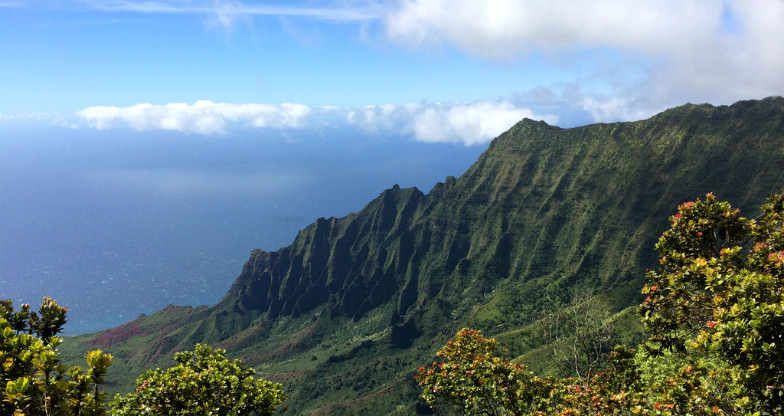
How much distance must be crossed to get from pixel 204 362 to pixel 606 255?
188m

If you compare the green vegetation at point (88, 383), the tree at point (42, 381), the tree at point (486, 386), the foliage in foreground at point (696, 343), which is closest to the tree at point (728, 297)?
the foliage in foreground at point (696, 343)

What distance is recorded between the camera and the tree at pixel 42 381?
11695mm

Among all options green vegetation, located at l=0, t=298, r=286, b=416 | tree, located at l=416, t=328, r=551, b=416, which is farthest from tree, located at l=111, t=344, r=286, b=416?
tree, located at l=416, t=328, r=551, b=416

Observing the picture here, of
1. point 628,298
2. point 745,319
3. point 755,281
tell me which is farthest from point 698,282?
point 628,298

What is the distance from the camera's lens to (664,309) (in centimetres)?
1930

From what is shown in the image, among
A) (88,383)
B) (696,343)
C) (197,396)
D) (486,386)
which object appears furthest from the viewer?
(486,386)

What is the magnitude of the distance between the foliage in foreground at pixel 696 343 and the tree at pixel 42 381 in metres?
16.9

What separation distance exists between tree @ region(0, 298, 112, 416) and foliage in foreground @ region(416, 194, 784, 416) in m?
16.9

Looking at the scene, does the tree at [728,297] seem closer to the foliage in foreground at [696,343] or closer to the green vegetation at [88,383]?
the foliage in foreground at [696,343]

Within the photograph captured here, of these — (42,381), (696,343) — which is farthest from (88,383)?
(696,343)

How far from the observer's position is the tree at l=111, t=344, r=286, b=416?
64.8ft

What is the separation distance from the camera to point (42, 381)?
1197 cm

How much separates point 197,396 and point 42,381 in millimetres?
9228

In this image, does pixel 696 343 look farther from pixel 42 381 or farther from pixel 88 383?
pixel 42 381
